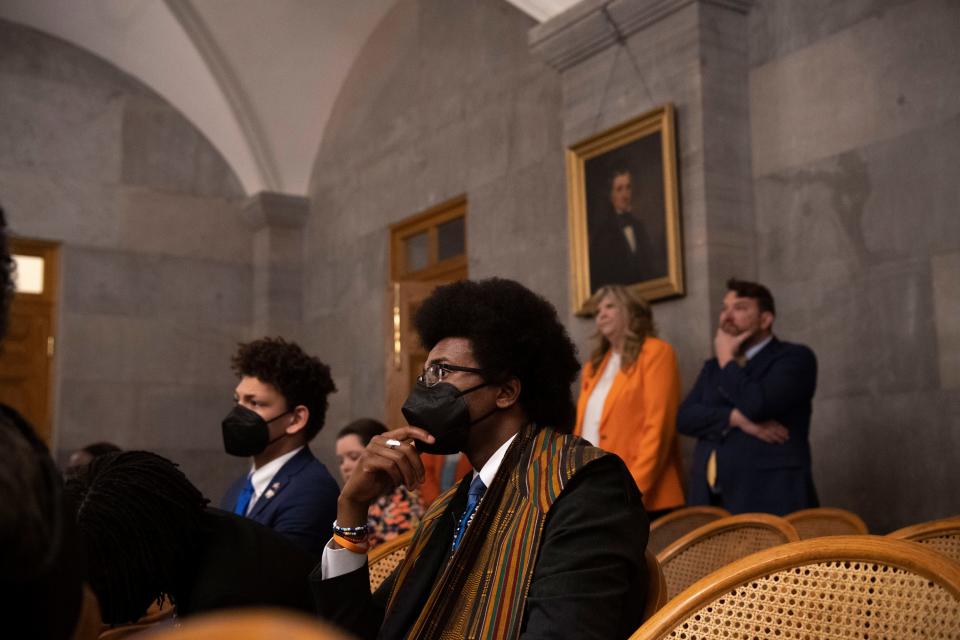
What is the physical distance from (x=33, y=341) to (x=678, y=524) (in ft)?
26.3

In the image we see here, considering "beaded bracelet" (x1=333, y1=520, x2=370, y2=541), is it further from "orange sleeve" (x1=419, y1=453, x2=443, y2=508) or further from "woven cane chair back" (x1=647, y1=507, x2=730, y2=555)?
"orange sleeve" (x1=419, y1=453, x2=443, y2=508)

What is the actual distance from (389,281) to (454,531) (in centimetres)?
754

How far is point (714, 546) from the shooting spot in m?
2.77

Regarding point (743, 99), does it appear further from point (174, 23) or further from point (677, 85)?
point (174, 23)

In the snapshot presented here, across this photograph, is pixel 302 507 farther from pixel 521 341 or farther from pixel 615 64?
pixel 615 64

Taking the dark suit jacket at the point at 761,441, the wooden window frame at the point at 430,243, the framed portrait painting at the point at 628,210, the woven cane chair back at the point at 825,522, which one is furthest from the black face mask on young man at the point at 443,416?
the wooden window frame at the point at 430,243

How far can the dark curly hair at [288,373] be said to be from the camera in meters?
3.88

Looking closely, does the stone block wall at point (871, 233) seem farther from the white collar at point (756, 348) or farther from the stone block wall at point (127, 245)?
the stone block wall at point (127, 245)

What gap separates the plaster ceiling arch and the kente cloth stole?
8413mm

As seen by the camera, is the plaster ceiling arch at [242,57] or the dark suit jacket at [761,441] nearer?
the dark suit jacket at [761,441]

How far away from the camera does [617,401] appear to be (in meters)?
5.66

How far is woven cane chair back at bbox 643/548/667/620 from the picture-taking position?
1995 millimetres

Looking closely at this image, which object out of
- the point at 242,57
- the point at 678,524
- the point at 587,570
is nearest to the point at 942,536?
the point at 587,570

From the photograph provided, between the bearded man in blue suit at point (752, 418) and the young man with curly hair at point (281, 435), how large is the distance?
2.04 metres
